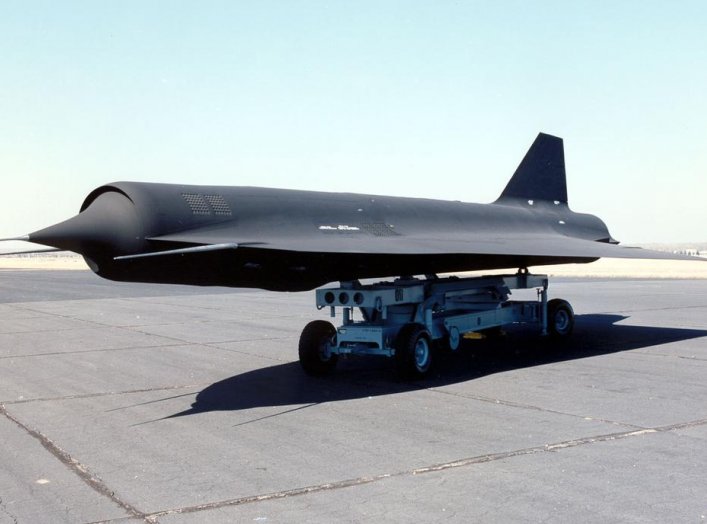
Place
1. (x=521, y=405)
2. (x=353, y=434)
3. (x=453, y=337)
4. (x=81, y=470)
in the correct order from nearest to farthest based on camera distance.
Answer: (x=81, y=470)
(x=353, y=434)
(x=521, y=405)
(x=453, y=337)

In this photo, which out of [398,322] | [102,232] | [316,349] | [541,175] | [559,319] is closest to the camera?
[102,232]

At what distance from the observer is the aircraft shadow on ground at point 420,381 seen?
9.68 m

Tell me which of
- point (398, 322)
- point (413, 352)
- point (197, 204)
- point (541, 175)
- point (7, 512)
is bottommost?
point (7, 512)

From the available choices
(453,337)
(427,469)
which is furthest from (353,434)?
(453,337)

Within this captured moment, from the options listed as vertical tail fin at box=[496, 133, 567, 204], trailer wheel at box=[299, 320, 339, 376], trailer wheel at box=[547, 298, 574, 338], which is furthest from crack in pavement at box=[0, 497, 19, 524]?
vertical tail fin at box=[496, 133, 567, 204]

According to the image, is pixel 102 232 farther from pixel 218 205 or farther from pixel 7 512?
pixel 7 512

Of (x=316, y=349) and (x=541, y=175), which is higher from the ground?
(x=541, y=175)

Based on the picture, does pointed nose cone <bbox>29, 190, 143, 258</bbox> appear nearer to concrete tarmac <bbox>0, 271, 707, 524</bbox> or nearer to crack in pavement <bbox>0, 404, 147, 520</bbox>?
concrete tarmac <bbox>0, 271, 707, 524</bbox>

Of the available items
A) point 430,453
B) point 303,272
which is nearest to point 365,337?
point 303,272

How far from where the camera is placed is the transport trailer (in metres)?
10.9

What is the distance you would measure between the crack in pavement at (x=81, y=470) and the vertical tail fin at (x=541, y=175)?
1185cm

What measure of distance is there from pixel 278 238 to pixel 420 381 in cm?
292

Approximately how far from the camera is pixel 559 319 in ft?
51.4

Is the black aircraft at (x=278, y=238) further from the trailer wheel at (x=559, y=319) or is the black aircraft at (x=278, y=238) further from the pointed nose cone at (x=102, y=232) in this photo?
the trailer wheel at (x=559, y=319)
